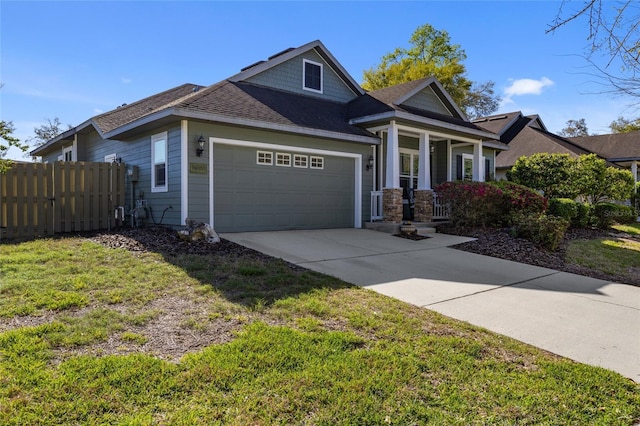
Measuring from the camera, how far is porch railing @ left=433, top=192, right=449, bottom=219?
44.3 ft

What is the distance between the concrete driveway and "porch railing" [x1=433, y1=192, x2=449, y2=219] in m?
3.55

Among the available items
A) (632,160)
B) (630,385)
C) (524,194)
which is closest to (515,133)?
(632,160)

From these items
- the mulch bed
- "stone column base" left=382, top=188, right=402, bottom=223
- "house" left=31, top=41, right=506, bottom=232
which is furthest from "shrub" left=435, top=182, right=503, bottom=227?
"stone column base" left=382, top=188, right=402, bottom=223

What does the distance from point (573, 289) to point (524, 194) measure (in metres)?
7.17

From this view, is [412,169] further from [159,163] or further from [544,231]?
[159,163]

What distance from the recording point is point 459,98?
30.3 m

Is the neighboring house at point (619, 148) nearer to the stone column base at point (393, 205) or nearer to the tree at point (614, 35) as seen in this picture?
the stone column base at point (393, 205)

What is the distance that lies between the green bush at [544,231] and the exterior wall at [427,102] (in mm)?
6158

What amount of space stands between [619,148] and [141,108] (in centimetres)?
2505

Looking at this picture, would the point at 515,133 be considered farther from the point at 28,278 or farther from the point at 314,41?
the point at 28,278

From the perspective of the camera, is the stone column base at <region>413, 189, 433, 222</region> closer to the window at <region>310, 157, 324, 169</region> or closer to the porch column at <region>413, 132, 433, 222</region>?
the porch column at <region>413, 132, 433, 222</region>

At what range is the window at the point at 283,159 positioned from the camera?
10.9 meters

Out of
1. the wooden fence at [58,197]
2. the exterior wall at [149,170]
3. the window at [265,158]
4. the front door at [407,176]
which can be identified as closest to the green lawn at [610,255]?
the front door at [407,176]

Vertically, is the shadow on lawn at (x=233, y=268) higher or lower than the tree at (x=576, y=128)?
lower
